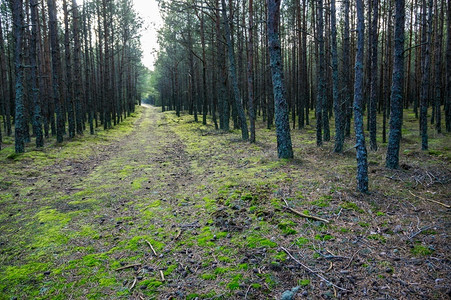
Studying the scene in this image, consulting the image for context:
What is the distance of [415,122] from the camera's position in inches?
872

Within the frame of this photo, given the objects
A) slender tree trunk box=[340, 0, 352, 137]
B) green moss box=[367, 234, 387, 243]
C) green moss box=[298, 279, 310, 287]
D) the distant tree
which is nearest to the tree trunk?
the distant tree

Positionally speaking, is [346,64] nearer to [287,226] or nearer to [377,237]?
[377,237]

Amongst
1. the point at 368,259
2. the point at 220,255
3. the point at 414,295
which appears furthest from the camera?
the point at 220,255

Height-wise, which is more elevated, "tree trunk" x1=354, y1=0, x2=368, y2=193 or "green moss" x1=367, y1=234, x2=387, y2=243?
"tree trunk" x1=354, y1=0, x2=368, y2=193

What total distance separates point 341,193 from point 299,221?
5.14 ft

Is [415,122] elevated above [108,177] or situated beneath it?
elevated above

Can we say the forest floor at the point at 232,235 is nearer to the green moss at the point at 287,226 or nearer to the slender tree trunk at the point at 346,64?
the green moss at the point at 287,226

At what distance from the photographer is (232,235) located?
4566 mm

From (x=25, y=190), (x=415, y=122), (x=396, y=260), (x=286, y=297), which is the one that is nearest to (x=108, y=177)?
(x=25, y=190)

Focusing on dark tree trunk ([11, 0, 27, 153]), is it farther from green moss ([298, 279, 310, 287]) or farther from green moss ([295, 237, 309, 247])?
green moss ([298, 279, 310, 287])

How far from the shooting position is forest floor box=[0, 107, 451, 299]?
334 cm

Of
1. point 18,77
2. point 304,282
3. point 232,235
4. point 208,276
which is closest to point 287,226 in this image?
point 232,235

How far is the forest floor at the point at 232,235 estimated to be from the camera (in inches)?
132

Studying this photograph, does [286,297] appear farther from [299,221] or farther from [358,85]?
[358,85]
